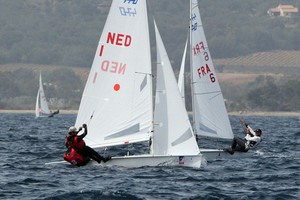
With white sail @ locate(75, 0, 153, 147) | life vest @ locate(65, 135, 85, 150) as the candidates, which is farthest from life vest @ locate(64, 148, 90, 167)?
white sail @ locate(75, 0, 153, 147)

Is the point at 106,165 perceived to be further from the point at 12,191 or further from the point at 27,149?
the point at 27,149

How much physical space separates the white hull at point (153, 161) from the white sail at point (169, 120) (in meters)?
0.20

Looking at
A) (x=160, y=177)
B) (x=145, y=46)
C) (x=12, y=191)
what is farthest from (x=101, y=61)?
(x=12, y=191)

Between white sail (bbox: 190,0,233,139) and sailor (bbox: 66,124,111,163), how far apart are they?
A: 26.4ft

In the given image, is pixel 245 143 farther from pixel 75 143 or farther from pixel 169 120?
pixel 75 143

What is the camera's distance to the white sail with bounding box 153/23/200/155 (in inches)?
1172

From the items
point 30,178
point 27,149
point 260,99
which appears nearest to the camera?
point 30,178

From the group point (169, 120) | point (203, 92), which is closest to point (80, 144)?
point (169, 120)

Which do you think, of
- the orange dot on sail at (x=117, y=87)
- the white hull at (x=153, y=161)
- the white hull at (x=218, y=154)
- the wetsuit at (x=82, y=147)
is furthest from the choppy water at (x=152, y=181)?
the orange dot on sail at (x=117, y=87)

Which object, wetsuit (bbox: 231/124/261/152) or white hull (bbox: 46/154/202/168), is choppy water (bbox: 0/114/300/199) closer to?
white hull (bbox: 46/154/202/168)

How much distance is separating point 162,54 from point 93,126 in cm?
293

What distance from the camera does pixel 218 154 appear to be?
34.9 metres

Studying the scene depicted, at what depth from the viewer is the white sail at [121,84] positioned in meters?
30.1

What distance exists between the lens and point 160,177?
91.9 feet
